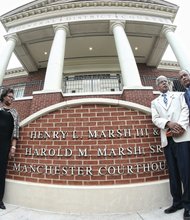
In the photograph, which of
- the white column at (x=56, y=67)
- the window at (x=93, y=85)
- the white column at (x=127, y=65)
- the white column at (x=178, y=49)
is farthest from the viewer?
the window at (x=93, y=85)

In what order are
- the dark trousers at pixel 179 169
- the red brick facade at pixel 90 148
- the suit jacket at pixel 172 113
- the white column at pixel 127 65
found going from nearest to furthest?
the dark trousers at pixel 179 169
the suit jacket at pixel 172 113
the red brick facade at pixel 90 148
the white column at pixel 127 65

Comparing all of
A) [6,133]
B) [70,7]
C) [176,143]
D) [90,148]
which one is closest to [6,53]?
[70,7]

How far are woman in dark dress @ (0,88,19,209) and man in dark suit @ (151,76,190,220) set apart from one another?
2.23 meters

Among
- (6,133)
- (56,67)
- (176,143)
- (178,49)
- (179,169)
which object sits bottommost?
(179,169)

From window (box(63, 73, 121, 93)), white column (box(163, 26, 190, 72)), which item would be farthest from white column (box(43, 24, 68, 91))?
white column (box(163, 26, 190, 72))

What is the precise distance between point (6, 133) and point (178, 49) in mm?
9433

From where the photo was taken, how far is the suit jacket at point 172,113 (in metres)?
2.03

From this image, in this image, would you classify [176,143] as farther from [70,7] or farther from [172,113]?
[70,7]

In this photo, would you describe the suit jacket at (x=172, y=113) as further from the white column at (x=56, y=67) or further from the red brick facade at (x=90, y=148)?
the white column at (x=56, y=67)

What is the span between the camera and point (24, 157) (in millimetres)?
2660

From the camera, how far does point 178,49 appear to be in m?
8.78

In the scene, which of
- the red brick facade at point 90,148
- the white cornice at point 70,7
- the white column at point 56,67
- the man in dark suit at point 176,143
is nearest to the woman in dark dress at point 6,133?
the red brick facade at point 90,148

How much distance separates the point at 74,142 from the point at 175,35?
33.4 feet

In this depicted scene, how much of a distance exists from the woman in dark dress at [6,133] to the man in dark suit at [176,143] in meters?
2.23
